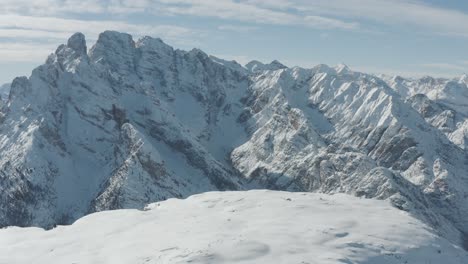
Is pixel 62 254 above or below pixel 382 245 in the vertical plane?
below

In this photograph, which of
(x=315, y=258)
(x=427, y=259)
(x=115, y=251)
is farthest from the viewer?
(x=115, y=251)

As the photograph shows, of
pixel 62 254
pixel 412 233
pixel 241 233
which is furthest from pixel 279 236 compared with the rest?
pixel 62 254

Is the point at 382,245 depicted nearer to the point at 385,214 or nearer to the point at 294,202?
the point at 385,214

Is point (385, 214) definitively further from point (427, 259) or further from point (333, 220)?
point (427, 259)

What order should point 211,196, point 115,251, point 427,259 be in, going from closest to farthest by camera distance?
point 427,259 → point 115,251 → point 211,196

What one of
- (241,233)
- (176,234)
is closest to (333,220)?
(241,233)

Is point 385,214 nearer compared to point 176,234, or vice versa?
point 176,234
